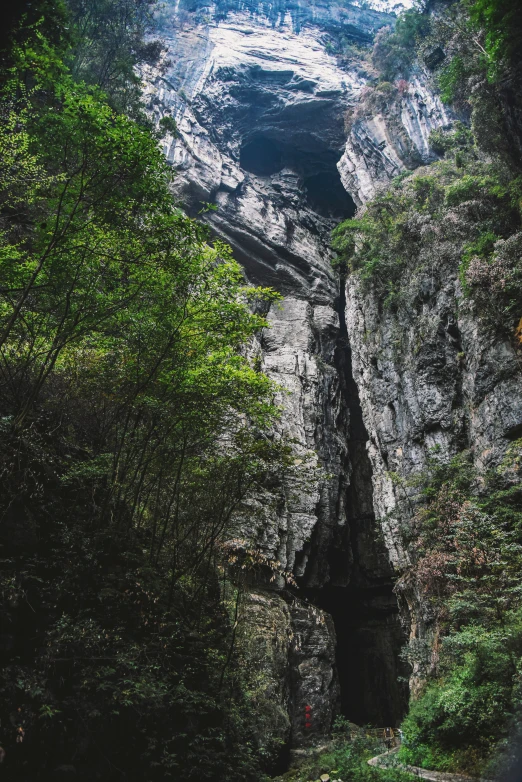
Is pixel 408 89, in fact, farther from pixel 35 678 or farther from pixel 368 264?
pixel 35 678

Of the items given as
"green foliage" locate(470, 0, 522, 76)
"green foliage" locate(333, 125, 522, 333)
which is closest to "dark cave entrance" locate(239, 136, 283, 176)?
"green foliage" locate(333, 125, 522, 333)

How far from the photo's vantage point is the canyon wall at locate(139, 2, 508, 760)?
13438 mm

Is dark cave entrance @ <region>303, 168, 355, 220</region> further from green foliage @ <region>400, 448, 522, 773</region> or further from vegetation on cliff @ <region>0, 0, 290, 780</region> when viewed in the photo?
vegetation on cliff @ <region>0, 0, 290, 780</region>

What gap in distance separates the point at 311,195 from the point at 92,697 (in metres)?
31.1

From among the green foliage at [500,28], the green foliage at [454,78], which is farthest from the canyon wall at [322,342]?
the green foliage at [500,28]

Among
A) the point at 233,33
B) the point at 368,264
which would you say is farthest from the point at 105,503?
the point at 233,33

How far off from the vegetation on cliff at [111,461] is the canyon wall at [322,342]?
7.20ft

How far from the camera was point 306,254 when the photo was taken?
81.6 feet

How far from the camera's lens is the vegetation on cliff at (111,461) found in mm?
3969

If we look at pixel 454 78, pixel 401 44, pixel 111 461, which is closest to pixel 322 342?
pixel 454 78

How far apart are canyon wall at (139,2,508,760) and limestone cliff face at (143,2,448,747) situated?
0.28 feet

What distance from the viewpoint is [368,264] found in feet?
62.5

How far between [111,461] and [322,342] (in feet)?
58.4

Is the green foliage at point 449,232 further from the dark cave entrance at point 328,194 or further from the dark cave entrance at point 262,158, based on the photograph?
the dark cave entrance at point 262,158
